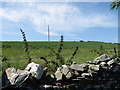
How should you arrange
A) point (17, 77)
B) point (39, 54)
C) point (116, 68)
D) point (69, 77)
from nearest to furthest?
point (17, 77) < point (69, 77) < point (116, 68) < point (39, 54)

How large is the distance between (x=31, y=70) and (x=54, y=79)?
66cm

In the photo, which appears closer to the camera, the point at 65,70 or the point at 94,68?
the point at 65,70

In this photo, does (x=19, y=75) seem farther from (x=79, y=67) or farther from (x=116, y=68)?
(x=116, y=68)

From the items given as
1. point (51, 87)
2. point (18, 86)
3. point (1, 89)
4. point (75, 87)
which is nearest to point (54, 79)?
point (51, 87)

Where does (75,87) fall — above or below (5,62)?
below

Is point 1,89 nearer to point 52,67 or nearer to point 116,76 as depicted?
point 52,67

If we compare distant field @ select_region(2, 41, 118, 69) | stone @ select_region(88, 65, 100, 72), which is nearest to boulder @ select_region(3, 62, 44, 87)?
distant field @ select_region(2, 41, 118, 69)

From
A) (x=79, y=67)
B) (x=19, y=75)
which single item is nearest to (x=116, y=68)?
(x=79, y=67)

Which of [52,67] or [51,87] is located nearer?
[51,87]

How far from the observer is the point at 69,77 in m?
5.53

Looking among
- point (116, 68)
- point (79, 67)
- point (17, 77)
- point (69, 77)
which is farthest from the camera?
point (116, 68)

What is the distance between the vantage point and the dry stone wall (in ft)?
16.4

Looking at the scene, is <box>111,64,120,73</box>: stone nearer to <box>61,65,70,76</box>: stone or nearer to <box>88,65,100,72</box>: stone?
<box>88,65,100,72</box>: stone

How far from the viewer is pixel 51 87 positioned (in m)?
5.25
